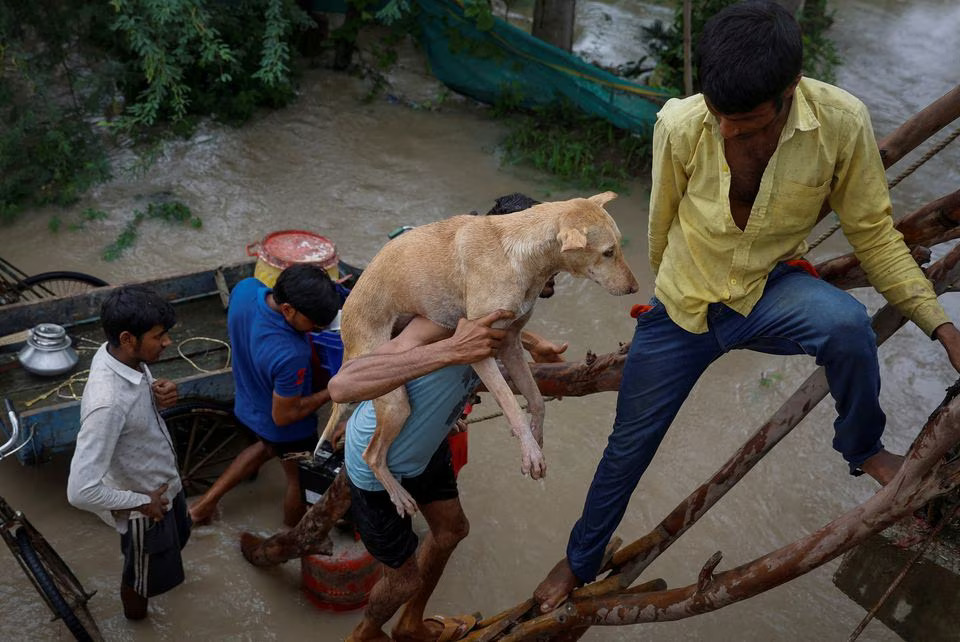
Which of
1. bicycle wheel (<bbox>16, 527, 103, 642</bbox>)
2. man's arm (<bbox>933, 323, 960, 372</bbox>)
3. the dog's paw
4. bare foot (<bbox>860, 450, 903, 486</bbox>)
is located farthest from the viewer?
bicycle wheel (<bbox>16, 527, 103, 642</bbox>)

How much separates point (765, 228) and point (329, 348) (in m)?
2.76

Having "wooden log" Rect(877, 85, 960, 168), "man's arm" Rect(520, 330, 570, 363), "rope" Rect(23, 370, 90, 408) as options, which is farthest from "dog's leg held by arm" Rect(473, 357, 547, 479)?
"rope" Rect(23, 370, 90, 408)

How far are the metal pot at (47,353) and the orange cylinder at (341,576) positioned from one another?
1.84 m

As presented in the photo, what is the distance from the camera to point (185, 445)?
5160 mm

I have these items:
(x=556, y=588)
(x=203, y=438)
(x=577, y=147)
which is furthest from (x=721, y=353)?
(x=577, y=147)

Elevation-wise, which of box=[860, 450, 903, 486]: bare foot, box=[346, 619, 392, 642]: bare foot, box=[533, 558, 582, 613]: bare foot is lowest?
box=[346, 619, 392, 642]: bare foot

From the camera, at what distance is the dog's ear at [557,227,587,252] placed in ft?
8.38

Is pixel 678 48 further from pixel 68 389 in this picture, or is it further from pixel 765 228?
pixel 765 228

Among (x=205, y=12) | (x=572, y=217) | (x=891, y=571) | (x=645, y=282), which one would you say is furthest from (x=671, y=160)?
(x=205, y=12)

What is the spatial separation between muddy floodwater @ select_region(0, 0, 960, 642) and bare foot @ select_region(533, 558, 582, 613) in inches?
55.0

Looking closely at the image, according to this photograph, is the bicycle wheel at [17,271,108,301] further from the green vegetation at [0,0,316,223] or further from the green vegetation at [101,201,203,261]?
the green vegetation at [0,0,316,223]

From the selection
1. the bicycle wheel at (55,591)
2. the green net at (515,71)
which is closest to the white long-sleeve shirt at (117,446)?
the bicycle wheel at (55,591)

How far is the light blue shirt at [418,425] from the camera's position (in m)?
3.08

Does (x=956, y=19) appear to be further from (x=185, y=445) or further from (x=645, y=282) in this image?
(x=185, y=445)
